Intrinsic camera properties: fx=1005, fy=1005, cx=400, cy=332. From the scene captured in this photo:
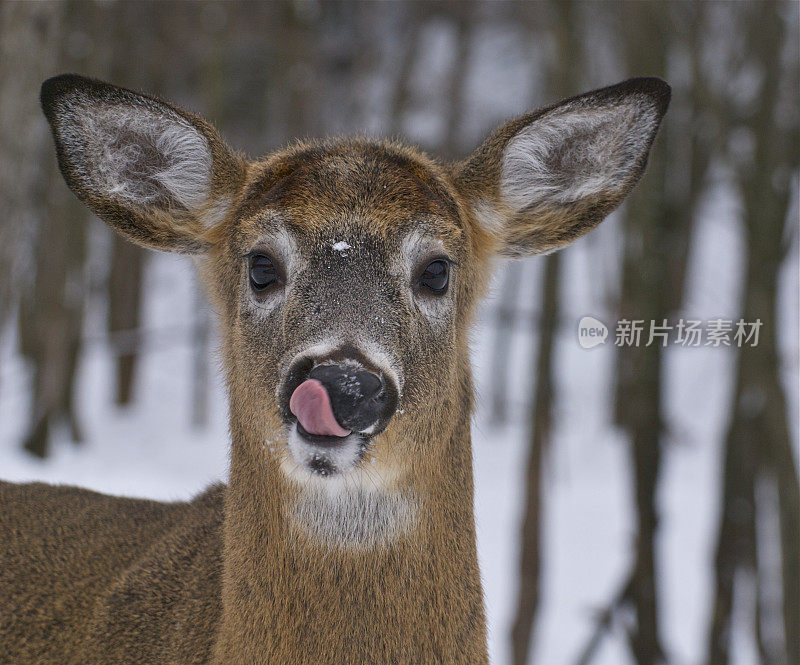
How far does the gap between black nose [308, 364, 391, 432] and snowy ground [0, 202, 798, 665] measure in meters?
1.22

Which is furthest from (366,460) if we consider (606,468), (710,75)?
(606,468)

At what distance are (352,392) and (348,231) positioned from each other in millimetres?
739

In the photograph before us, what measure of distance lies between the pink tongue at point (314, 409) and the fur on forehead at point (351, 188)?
724 millimetres

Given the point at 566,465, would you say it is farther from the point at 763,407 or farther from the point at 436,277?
the point at 436,277

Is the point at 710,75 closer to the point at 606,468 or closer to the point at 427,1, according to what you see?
the point at 606,468

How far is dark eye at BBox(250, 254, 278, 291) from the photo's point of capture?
3.33m

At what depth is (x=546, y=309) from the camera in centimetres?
970

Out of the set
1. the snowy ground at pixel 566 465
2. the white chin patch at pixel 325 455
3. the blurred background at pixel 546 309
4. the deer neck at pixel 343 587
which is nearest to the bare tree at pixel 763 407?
the blurred background at pixel 546 309

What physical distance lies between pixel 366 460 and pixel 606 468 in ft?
49.3

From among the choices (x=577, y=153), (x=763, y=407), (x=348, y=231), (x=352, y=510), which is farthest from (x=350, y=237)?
(x=763, y=407)

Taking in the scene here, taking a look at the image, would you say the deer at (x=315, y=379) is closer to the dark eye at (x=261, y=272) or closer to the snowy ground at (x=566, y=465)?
the dark eye at (x=261, y=272)

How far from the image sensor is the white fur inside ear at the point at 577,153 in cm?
369

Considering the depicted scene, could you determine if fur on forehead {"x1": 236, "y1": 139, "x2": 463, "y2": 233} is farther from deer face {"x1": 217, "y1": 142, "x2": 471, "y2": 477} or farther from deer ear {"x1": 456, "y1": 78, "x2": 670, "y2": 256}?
deer ear {"x1": 456, "y1": 78, "x2": 670, "y2": 256}

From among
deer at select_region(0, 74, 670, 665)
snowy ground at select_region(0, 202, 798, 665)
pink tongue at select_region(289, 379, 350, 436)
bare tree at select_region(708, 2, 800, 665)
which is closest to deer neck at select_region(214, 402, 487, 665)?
deer at select_region(0, 74, 670, 665)
